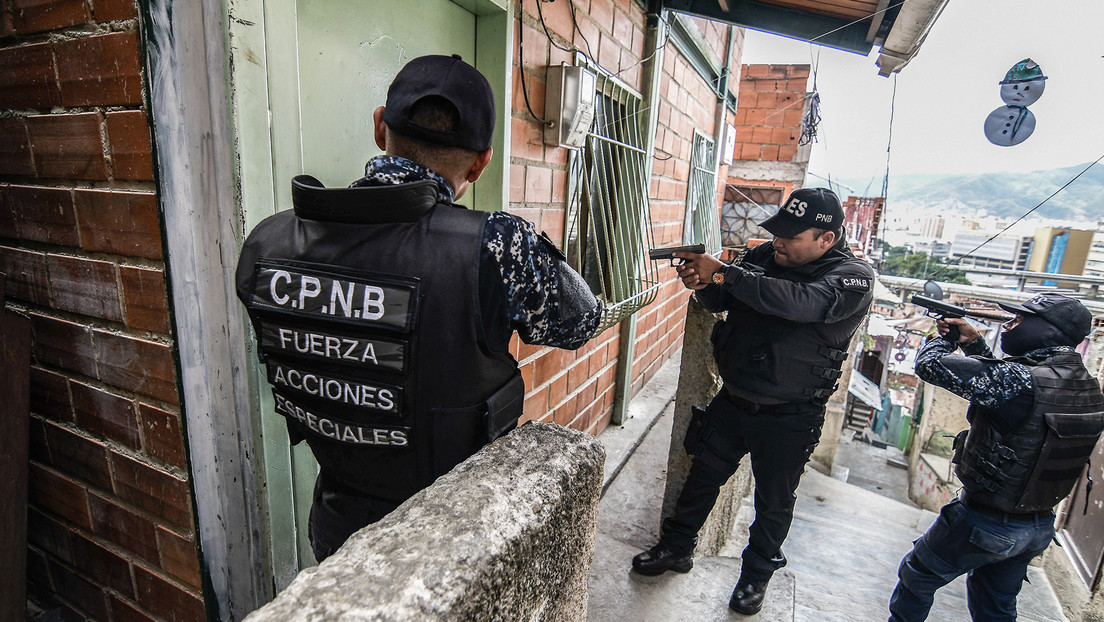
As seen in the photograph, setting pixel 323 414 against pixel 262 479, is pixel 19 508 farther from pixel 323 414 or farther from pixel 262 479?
pixel 323 414

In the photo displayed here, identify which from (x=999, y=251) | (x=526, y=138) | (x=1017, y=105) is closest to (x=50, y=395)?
(x=526, y=138)

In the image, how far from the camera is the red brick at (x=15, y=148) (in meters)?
1.11

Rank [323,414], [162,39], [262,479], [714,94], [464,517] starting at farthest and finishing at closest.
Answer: [714,94]
[262,479]
[323,414]
[162,39]
[464,517]

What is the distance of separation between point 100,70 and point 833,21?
9.98 feet

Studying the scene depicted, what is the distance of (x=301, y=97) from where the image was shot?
1.16m

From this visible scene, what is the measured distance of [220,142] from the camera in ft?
3.17

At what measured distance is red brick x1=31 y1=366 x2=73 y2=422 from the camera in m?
1.24

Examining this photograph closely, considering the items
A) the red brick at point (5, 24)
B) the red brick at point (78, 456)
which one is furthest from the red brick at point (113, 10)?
the red brick at point (78, 456)

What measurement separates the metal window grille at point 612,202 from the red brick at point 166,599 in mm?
1740

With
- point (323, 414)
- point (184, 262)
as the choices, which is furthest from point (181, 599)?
point (184, 262)

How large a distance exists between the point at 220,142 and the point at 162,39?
0.60ft

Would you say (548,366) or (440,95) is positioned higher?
(440,95)

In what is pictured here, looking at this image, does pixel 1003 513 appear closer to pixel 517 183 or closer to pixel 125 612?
pixel 517 183

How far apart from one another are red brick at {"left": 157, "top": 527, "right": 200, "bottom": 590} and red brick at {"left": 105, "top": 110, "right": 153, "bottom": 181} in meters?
0.79
